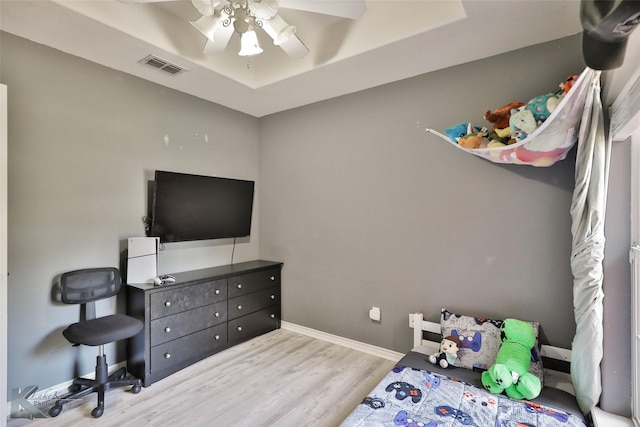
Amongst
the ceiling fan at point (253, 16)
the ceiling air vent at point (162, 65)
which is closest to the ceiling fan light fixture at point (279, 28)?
the ceiling fan at point (253, 16)

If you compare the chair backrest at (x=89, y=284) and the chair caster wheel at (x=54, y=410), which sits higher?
the chair backrest at (x=89, y=284)

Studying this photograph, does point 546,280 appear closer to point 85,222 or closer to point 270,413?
point 270,413

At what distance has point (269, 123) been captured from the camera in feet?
12.5

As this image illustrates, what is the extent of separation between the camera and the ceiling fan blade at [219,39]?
6.56 ft

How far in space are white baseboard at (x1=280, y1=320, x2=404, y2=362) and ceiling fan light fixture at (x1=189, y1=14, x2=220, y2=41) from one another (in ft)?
9.28

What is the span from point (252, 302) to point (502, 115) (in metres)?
2.74

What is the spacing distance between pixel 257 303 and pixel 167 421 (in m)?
1.42

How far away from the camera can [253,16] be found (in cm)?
187

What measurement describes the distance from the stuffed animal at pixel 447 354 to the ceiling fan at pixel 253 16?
223 cm

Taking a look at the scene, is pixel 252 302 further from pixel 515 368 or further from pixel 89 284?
pixel 515 368

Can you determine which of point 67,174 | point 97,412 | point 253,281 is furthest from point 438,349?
point 67,174

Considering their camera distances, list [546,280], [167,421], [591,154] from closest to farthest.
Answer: [591,154] < [167,421] < [546,280]

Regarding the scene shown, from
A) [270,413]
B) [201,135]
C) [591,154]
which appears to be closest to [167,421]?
[270,413]

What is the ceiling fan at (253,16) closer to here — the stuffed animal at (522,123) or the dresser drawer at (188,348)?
the stuffed animal at (522,123)
